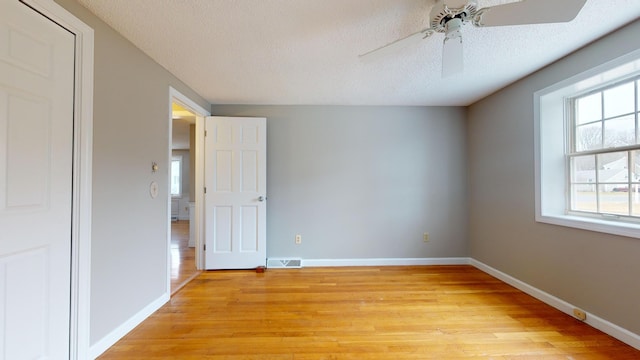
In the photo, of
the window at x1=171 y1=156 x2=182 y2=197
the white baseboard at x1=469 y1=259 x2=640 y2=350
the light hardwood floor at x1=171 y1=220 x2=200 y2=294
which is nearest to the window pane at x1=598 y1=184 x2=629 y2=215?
the white baseboard at x1=469 y1=259 x2=640 y2=350

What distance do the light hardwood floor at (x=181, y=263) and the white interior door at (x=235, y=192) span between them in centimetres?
29

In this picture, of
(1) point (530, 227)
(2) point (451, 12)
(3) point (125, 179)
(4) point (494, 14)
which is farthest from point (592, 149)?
(3) point (125, 179)

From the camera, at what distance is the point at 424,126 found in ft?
11.5

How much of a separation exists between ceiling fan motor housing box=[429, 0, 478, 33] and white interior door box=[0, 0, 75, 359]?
2117 millimetres

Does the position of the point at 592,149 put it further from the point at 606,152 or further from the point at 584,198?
the point at 584,198

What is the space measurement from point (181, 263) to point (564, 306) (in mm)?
4284

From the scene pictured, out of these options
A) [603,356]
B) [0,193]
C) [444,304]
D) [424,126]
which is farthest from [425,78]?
[0,193]

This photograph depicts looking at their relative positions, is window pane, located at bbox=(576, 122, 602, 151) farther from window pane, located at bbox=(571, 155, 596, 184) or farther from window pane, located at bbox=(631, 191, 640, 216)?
window pane, located at bbox=(631, 191, 640, 216)

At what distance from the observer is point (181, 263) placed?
3.59 metres

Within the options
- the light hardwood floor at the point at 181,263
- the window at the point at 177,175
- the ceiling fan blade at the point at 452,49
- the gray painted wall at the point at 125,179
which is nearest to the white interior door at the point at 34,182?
the gray painted wall at the point at 125,179

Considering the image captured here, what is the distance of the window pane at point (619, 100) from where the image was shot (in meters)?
1.90

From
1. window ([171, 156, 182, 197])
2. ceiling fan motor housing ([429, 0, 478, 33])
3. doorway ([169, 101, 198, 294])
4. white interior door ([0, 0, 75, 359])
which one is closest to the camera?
white interior door ([0, 0, 75, 359])

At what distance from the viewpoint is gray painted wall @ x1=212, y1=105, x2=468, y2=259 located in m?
3.44

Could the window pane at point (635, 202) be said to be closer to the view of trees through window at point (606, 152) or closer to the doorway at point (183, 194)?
the view of trees through window at point (606, 152)
